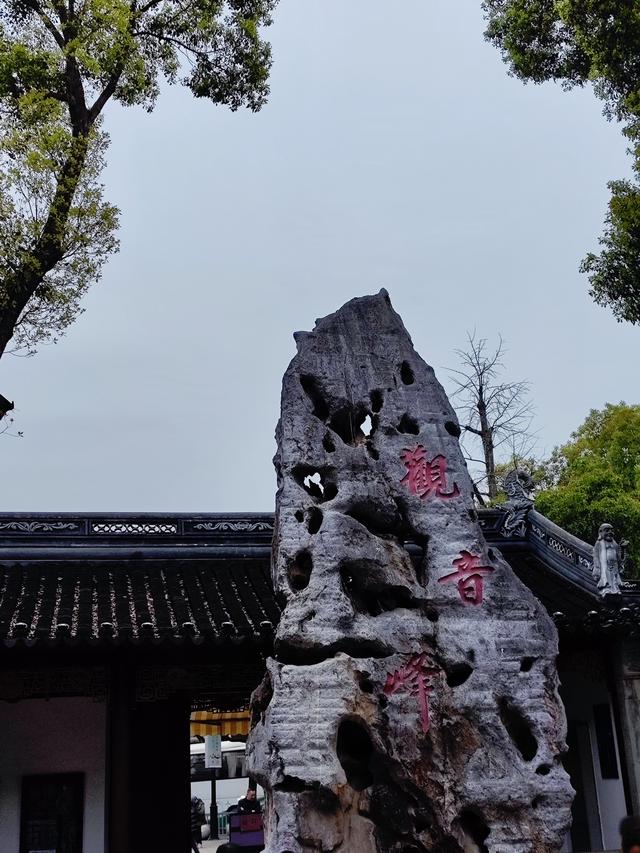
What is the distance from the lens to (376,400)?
6680mm

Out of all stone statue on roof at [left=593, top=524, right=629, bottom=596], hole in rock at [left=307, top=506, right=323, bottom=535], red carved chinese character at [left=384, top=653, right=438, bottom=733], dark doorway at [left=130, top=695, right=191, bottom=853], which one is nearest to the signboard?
dark doorway at [left=130, top=695, right=191, bottom=853]

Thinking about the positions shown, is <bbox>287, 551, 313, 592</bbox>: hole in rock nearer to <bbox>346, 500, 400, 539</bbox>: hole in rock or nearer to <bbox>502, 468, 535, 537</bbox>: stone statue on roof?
<bbox>346, 500, 400, 539</bbox>: hole in rock

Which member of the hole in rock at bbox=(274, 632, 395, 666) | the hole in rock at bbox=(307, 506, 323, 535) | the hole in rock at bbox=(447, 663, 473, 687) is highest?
the hole in rock at bbox=(307, 506, 323, 535)

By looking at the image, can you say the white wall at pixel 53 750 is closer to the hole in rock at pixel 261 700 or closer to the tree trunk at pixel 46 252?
the tree trunk at pixel 46 252

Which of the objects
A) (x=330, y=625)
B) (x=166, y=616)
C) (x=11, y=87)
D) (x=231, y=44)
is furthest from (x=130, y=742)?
(x=231, y=44)

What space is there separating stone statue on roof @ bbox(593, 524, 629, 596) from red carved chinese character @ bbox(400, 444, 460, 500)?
4228 mm

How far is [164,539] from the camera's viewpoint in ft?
35.1

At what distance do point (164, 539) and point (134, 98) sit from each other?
6070 millimetres

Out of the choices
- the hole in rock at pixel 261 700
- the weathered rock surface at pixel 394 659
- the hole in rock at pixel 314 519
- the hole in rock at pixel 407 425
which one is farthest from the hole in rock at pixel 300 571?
the hole in rock at pixel 407 425

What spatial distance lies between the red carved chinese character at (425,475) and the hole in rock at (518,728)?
4.67 ft

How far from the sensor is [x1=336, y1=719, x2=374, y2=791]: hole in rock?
5.50 meters

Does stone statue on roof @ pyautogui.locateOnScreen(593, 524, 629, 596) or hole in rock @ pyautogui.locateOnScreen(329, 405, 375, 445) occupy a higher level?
hole in rock @ pyautogui.locateOnScreen(329, 405, 375, 445)

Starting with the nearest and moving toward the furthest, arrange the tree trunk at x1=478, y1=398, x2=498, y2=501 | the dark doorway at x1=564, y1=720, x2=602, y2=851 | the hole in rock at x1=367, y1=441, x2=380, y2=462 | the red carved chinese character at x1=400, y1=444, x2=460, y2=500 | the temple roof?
the red carved chinese character at x1=400, y1=444, x2=460, y2=500, the hole in rock at x1=367, y1=441, x2=380, y2=462, the temple roof, the dark doorway at x1=564, y1=720, x2=602, y2=851, the tree trunk at x1=478, y1=398, x2=498, y2=501

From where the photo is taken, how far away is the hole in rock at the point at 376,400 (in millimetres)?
6652
